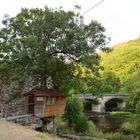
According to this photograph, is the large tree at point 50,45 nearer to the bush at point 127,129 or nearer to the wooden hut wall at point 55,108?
the wooden hut wall at point 55,108

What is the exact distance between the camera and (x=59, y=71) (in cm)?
3067

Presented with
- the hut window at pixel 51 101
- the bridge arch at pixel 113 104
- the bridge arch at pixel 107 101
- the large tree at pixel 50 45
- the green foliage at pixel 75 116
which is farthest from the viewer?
the bridge arch at pixel 113 104

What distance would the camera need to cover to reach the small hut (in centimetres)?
3039

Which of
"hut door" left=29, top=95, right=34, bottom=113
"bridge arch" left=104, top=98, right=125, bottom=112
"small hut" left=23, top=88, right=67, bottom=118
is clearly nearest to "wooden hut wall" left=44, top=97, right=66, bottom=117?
"small hut" left=23, top=88, right=67, bottom=118

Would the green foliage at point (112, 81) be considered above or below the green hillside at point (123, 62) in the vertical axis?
below

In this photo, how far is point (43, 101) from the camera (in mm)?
30359

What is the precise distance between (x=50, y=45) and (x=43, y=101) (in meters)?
4.49

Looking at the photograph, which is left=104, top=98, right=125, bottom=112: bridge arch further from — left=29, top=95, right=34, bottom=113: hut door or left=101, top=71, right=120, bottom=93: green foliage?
left=29, top=95, right=34, bottom=113: hut door

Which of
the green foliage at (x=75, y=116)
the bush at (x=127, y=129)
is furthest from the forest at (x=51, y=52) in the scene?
the bush at (x=127, y=129)

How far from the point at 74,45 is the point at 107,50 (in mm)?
3158

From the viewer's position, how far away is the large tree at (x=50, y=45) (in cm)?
2822

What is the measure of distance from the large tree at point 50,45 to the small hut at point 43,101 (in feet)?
3.44

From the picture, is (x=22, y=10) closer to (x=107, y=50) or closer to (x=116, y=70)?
(x=107, y=50)

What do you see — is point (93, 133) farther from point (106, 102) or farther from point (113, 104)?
point (113, 104)
